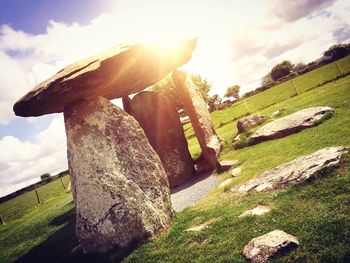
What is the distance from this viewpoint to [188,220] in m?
10.0

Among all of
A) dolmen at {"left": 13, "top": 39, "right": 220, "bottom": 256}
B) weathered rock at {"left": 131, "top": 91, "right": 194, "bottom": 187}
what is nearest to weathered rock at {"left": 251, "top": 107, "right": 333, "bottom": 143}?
weathered rock at {"left": 131, "top": 91, "right": 194, "bottom": 187}

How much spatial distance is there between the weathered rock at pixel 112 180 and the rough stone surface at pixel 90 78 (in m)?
0.83

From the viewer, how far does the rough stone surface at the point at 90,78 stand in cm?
1010

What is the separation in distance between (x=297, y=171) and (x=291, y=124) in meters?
7.78

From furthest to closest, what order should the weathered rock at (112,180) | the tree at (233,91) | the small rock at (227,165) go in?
the tree at (233,91) < the small rock at (227,165) < the weathered rock at (112,180)

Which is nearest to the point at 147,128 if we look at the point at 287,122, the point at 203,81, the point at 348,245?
the point at 287,122

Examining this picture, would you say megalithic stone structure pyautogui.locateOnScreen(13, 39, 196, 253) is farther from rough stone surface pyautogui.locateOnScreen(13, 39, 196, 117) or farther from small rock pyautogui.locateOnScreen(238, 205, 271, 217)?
small rock pyautogui.locateOnScreen(238, 205, 271, 217)

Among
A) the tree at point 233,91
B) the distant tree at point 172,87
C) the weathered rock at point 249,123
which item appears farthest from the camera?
the tree at point 233,91

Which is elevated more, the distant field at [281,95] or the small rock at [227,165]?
the distant field at [281,95]

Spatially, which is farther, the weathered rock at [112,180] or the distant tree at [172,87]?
the distant tree at [172,87]

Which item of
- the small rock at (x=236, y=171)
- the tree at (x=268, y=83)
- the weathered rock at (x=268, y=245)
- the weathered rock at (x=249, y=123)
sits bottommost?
the weathered rock at (x=268, y=245)

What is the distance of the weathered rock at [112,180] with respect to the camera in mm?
9719

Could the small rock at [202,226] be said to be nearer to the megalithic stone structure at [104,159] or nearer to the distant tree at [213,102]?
the megalithic stone structure at [104,159]

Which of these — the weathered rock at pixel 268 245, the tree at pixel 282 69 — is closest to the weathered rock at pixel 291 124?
the weathered rock at pixel 268 245
